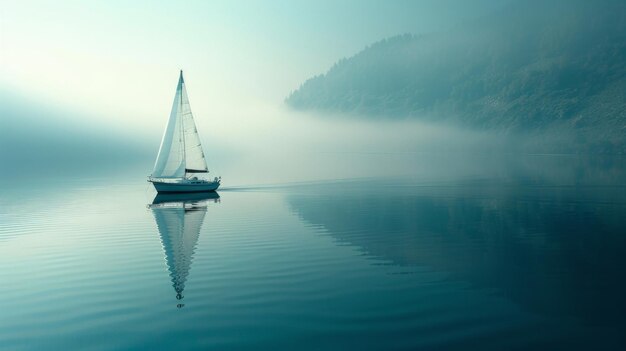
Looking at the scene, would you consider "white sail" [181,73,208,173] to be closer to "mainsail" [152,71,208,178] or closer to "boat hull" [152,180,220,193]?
"mainsail" [152,71,208,178]

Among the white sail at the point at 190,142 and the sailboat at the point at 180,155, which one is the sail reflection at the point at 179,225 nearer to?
the sailboat at the point at 180,155

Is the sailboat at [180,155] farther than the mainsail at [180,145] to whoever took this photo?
No

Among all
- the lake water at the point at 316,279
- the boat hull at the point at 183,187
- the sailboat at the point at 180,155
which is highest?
the sailboat at the point at 180,155

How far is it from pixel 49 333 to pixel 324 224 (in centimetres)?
3396

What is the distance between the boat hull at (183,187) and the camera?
82.3m

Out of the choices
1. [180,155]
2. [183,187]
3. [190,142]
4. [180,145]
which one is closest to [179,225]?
[183,187]

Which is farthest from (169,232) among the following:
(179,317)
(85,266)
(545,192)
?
(545,192)

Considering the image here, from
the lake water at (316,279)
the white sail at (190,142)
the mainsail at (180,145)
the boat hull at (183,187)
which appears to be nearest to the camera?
the lake water at (316,279)

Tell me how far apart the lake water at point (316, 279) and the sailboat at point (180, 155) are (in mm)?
18360

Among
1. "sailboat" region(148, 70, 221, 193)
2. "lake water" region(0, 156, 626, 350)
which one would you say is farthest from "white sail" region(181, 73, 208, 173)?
"lake water" region(0, 156, 626, 350)

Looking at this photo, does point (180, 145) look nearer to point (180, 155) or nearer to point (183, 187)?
point (180, 155)

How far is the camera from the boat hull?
82.3 metres

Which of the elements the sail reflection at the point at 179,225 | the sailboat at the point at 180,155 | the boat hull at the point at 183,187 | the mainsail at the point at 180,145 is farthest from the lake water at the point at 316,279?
the mainsail at the point at 180,145

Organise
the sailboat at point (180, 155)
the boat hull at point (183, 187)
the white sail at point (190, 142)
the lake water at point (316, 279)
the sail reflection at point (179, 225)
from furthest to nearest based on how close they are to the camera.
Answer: the white sail at point (190, 142), the sailboat at point (180, 155), the boat hull at point (183, 187), the sail reflection at point (179, 225), the lake water at point (316, 279)
